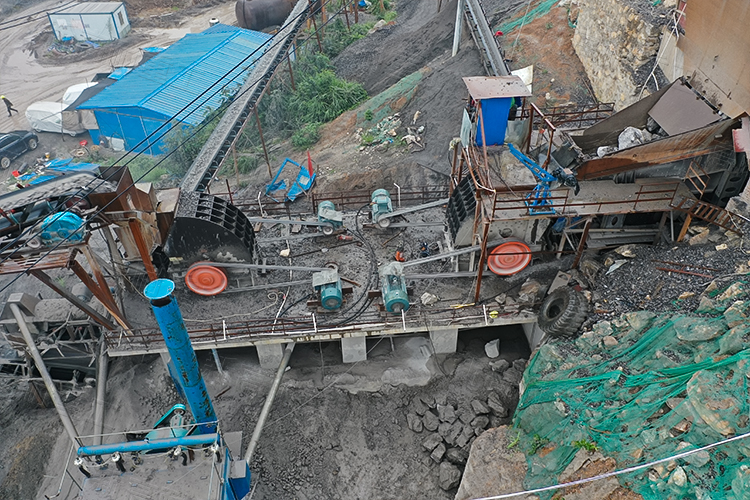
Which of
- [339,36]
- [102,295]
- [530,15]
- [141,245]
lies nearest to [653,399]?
[141,245]

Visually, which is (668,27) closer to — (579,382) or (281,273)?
(579,382)

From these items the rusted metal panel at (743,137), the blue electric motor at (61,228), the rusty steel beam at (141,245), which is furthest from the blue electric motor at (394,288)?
the rusted metal panel at (743,137)

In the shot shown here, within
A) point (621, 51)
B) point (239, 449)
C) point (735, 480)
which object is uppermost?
point (621, 51)

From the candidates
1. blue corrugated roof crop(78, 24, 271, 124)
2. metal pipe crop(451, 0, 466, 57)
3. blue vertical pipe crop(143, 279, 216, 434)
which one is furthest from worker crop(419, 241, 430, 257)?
blue corrugated roof crop(78, 24, 271, 124)

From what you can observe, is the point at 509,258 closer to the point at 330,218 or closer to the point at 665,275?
the point at 665,275

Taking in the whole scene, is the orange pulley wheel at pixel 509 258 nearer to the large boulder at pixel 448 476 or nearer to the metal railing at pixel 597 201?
the metal railing at pixel 597 201

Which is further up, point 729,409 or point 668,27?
point 668,27

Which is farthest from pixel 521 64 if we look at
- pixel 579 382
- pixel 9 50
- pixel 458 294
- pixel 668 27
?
pixel 9 50

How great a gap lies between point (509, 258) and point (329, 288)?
16.7 ft

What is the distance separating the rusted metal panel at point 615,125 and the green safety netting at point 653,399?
497 cm

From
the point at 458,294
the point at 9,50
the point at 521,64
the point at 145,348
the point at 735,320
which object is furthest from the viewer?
the point at 9,50

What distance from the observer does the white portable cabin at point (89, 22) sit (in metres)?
44.2

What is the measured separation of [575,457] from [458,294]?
5911 mm

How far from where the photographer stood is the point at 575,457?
35.5 ft
